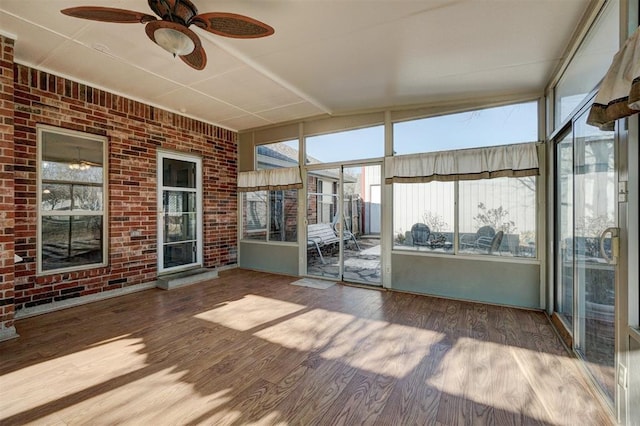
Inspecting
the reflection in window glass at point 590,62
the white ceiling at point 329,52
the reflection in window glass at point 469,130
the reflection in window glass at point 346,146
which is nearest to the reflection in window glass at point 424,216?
the reflection in window glass at point 469,130

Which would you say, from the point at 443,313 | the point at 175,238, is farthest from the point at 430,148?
the point at 175,238

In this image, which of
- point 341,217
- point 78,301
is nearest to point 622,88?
point 341,217

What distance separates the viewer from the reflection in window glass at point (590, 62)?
76.9 inches

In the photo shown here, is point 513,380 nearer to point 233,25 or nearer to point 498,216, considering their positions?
point 498,216

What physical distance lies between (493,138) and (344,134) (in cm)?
220

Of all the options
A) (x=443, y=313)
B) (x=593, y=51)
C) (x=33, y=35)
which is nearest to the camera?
(x=593, y=51)

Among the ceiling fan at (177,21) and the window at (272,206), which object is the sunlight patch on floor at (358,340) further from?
the ceiling fan at (177,21)

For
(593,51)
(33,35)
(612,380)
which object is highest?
(33,35)

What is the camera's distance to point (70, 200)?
3658 mm

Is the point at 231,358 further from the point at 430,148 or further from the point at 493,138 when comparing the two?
the point at 493,138

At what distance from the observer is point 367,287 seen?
455 centimetres

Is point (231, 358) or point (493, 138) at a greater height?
point (493, 138)

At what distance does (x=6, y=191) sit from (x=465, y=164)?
5068mm

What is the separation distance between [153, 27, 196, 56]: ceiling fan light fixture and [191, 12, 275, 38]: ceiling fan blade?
141 mm
